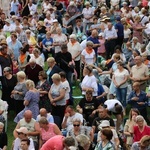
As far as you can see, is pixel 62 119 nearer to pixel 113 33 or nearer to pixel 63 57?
pixel 63 57

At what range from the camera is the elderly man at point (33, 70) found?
67.1 ft

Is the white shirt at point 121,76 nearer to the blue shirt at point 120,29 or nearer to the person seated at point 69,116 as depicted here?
the person seated at point 69,116

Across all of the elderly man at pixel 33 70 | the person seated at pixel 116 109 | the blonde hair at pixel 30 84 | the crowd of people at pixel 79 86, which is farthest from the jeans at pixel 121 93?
the blonde hair at pixel 30 84

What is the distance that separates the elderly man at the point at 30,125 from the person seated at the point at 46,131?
171mm

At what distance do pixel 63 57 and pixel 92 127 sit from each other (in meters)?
4.59

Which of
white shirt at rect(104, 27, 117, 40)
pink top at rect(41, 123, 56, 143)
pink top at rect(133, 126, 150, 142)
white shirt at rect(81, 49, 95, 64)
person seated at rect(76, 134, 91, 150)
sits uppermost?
white shirt at rect(104, 27, 117, 40)

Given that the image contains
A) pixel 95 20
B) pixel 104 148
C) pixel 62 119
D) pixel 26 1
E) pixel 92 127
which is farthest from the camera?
pixel 26 1

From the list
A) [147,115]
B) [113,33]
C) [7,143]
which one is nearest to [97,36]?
[113,33]

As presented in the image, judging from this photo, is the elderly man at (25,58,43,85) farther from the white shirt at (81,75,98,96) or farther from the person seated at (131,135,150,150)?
the person seated at (131,135,150,150)

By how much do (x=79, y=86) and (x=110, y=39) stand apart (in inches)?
138

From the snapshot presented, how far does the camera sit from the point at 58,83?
18875 millimetres

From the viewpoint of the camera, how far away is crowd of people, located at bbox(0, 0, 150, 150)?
54.6ft

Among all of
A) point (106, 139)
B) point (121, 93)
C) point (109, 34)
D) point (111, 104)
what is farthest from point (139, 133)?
point (109, 34)

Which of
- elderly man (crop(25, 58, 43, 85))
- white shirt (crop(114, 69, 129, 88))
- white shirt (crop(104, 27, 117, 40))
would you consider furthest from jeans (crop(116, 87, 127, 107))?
white shirt (crop(104, 27, 117, 40))
